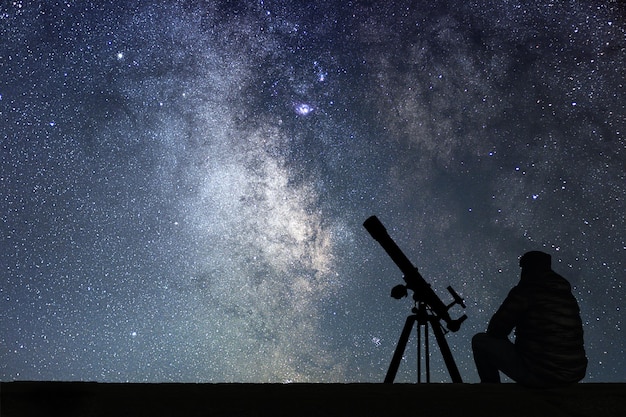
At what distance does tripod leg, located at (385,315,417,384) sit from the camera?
18.6 feet

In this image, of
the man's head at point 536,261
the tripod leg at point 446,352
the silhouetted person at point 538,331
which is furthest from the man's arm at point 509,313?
the tripod leg at point 446,352

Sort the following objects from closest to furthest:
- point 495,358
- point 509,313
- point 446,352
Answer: point 509,313
point 495,358
point 446,352

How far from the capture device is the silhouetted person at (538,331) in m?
3.53

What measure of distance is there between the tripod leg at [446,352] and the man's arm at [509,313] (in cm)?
223

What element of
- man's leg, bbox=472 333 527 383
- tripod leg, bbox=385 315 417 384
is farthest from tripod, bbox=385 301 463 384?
man's leg, bbox=472 333 527 383

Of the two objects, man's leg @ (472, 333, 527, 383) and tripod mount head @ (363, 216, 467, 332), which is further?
tripod mount head @ (363, 216, 467, 332)

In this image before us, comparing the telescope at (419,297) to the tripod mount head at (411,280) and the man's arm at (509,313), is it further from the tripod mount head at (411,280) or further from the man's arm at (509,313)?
the man's arm at (509,313)

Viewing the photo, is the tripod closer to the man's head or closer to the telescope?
the telescope

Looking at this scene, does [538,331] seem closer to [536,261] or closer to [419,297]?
[536,261]

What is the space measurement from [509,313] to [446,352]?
253 centimetres

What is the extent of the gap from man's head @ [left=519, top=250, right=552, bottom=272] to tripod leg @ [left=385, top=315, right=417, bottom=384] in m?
2.32

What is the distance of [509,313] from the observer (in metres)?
3.79

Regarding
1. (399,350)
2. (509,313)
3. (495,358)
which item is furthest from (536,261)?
(399,350)
